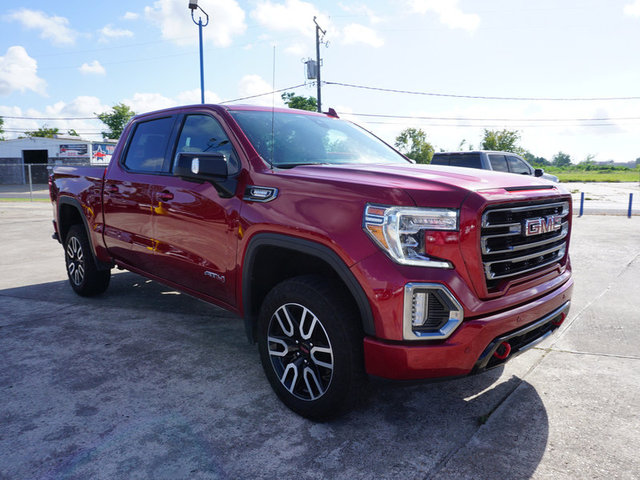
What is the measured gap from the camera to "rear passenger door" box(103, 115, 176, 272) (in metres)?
4.03

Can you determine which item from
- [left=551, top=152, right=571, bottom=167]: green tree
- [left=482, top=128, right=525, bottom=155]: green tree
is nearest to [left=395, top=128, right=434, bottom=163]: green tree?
[left=482, top=128, right=525, bottom=155]: green tree

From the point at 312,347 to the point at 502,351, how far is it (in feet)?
3.32

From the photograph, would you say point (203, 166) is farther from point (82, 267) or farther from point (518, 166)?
point (518, 166)

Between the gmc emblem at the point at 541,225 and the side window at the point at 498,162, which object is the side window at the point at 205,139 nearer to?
the gmc emblem at the point at 541,225

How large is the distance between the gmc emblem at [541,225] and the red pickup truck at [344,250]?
0.01 metres

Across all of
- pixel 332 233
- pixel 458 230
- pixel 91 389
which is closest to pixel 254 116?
pixel 332 233

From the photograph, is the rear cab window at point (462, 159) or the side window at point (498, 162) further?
the side window at point (498, 162)

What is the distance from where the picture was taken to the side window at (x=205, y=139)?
10.9 ft

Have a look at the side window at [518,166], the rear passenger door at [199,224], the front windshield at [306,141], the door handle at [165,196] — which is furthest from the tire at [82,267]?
the side window at [518,166]

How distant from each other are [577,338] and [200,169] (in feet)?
11.2

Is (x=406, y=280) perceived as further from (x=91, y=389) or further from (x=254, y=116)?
(x=91, y=389)

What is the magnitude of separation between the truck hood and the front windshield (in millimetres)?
293

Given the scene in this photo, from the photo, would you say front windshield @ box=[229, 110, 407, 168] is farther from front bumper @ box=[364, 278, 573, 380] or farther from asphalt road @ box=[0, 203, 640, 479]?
asphalt road @ box=[0, 203, 640, 479]

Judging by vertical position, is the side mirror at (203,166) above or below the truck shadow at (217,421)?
above
